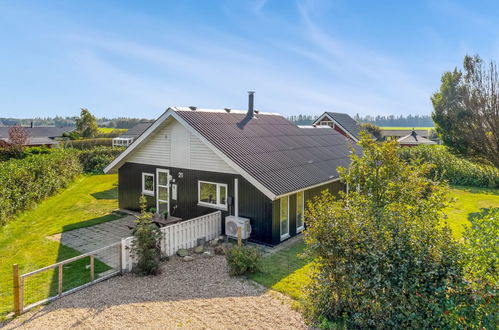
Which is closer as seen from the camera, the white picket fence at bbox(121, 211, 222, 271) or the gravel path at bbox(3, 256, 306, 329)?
the gravel path at bbox(3, 256, 306, 329)

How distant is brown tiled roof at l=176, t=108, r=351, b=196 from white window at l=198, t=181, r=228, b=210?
1509mm

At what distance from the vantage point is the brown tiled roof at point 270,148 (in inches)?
471

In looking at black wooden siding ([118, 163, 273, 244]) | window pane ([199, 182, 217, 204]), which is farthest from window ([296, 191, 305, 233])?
window pane ([199, 182, 217, 204])

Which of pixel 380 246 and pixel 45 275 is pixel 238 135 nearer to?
pixel 45 275

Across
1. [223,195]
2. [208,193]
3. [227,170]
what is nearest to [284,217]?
[223,195]

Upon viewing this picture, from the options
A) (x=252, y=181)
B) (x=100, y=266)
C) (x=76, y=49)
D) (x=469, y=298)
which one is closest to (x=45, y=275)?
(x=100, y=266)

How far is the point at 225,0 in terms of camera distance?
1623 centimetres

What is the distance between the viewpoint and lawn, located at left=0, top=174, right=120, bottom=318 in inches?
345

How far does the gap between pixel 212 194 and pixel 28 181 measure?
35.7ft

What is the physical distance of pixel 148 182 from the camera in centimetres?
1554

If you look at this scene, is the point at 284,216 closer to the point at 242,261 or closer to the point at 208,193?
the point at 208,193

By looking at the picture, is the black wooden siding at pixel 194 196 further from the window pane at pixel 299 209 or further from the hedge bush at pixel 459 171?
the hedge bush at pixel 459 171

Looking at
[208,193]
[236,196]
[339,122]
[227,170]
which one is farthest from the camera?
[339,122]

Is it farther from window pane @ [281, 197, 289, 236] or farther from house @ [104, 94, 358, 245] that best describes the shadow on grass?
window pane @ [281, 197, 289, 236]
